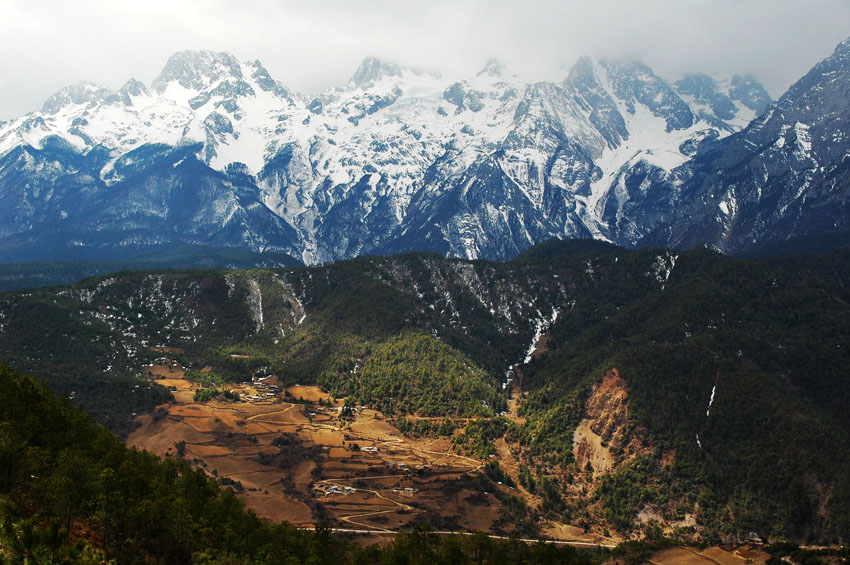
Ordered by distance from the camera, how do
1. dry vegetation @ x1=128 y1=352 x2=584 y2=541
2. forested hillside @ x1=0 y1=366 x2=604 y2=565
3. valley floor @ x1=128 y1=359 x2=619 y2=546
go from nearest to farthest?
1. forested hillside @ x1=0 y1=366 x2=604 y2=565
2. valley floor @ x1=128 y1=359 x2=619 y2=546
3. dry vegetation @ x1=128 y1=352 x2=584 y2=541

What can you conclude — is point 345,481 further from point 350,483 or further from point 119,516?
point 119,516

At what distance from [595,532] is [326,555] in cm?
7980

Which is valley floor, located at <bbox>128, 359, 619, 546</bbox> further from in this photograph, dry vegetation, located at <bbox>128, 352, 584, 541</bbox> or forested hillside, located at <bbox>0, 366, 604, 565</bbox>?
forested hillside, located at <bbox>0, 366, 604, 565</bbox>

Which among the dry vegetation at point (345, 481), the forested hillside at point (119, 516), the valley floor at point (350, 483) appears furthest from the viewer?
the dry vegetation at point (345, 481)

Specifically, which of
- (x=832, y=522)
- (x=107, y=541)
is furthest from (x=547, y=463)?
(x=107, y=541)

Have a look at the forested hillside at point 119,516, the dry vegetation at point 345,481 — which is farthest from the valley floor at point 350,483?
the forested hillside at point 119,516

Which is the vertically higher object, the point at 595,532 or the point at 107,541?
the point at 107,541

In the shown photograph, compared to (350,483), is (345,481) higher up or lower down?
higher up

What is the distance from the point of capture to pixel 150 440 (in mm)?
192250

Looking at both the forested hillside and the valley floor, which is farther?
the valley floor

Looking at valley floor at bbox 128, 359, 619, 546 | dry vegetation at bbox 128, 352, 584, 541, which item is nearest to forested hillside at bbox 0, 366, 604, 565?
dry vegetation at bbox 128, 352, 584, 541

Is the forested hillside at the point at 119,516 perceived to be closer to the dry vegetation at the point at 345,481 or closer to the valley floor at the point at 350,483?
the dry vegetation at the point at 345,481

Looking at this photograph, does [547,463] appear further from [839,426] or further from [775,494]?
[839,426]

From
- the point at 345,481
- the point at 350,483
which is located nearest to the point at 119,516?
the point at 350,483
